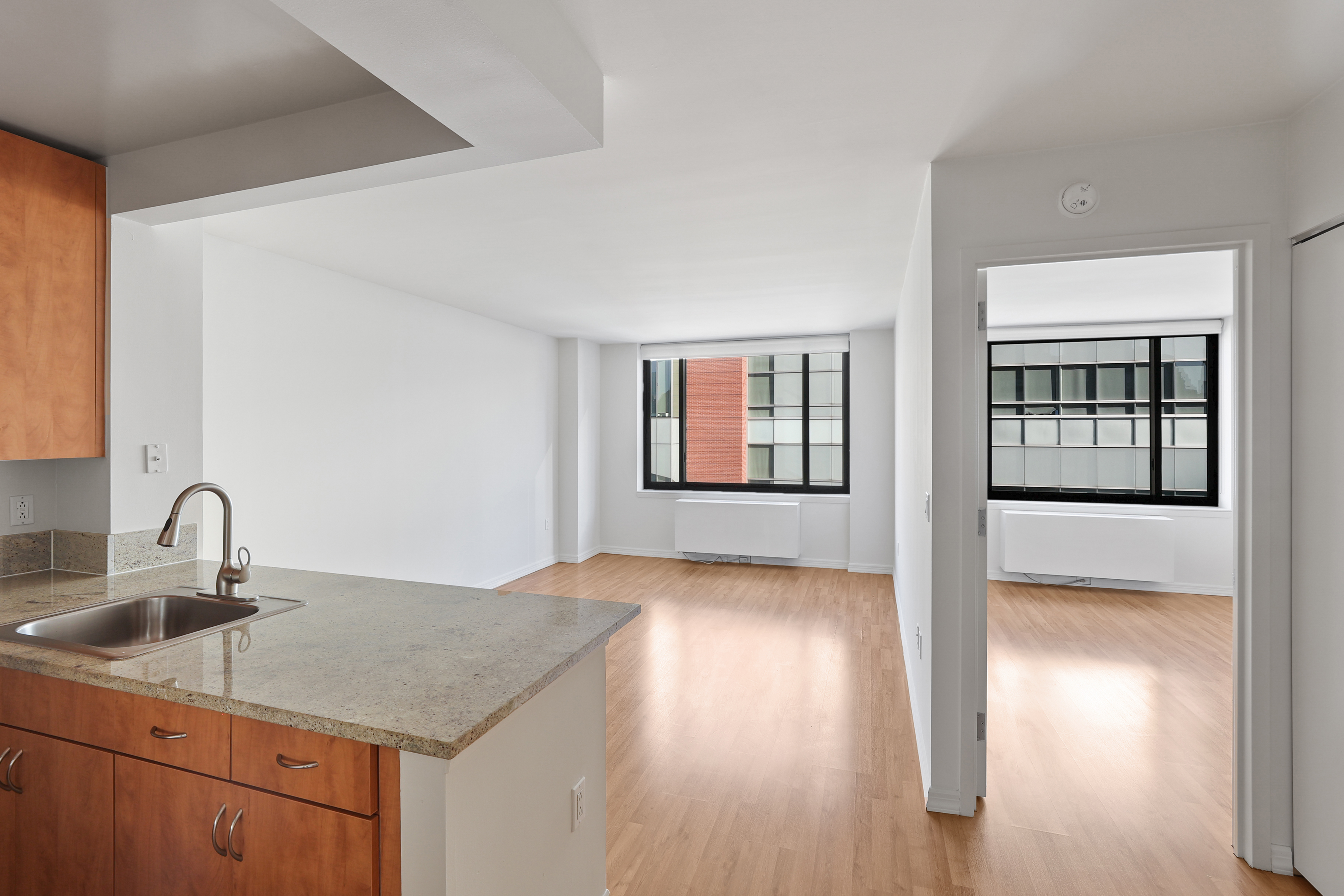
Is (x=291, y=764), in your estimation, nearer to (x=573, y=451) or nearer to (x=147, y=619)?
(x=147, y=619)

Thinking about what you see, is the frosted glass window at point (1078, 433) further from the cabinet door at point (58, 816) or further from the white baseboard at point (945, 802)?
the cabinet door at point (58, 816)

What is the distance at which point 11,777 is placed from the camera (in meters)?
1.56

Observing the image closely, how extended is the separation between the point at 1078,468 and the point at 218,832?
636cm

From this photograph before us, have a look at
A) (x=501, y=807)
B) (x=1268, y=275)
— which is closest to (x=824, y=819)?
(x=501, y=807)

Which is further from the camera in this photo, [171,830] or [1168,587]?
[1168,587]

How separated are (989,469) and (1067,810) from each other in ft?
13.5

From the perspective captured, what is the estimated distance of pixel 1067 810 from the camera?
2.26 meters

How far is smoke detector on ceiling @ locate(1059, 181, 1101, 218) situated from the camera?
2078 mm

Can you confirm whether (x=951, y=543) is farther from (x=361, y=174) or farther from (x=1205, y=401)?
(x=1205, y=401)

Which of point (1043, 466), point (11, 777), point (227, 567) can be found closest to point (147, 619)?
point (227, 567)

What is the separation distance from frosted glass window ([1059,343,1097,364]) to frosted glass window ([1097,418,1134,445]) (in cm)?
56

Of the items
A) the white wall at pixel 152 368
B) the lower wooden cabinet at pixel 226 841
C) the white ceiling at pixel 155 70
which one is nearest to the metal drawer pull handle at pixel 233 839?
the lower wooden cabinet at pixel 226 841

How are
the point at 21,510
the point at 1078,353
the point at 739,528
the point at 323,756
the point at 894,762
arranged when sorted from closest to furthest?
the point at 323,756 → the point at 21,510 → the point at 894,762 → the point at 1078,353 → the point at 739,528

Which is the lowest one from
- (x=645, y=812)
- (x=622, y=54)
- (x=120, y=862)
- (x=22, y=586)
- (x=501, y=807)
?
(x=645, y=812)
